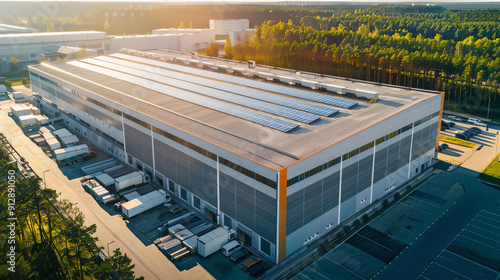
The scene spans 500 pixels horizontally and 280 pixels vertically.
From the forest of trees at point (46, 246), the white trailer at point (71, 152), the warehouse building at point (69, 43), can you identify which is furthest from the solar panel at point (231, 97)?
the warehouse building at point (69, 43)

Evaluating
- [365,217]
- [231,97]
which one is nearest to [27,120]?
[231,97]

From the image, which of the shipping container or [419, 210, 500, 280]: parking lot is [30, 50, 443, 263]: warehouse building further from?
[419, 210, 500, 280]: parking lot

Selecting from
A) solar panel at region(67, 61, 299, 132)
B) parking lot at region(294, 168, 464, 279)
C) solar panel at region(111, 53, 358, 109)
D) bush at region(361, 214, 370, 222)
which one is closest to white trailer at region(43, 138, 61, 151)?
solar panel at region(67, 61, 299, 132)

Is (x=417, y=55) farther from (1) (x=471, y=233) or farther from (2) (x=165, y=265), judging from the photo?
(2) (x=165, y=265)

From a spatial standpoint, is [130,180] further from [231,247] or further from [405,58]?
[405,58]

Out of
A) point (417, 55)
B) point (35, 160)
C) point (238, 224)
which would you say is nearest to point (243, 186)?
point (238, 224)
